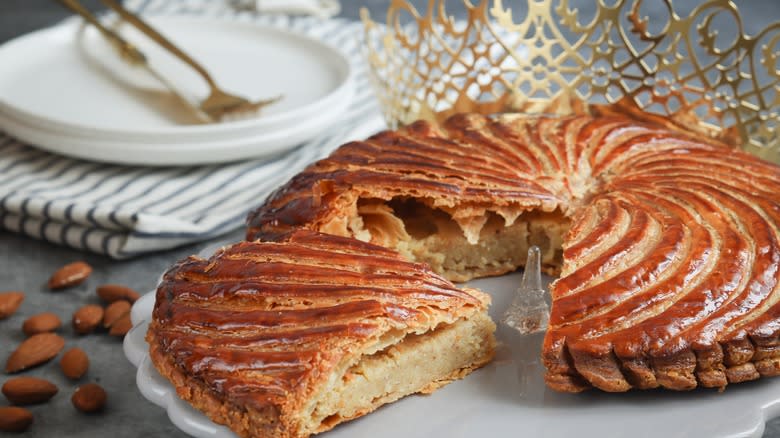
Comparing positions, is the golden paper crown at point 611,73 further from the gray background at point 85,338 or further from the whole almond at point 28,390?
the whole almond at point 28,390

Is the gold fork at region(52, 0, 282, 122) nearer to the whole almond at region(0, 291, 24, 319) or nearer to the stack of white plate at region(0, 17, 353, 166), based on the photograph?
the stack of white plate at region(0, 17, 353, 166)

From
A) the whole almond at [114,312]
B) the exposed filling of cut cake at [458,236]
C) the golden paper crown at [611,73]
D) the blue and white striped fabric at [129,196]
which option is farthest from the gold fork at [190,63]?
Answer: the exposed filling of cut cake at [458,236]

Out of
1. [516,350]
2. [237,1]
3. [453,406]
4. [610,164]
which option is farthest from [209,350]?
[237,1]

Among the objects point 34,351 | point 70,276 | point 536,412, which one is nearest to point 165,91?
point 70,276

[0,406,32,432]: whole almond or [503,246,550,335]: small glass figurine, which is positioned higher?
[503,246,550,335]: small glass figurine

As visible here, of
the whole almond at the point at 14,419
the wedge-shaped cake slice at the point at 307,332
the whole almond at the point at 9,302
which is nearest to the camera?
the wedge-shaped cake slice at the point at 307,332

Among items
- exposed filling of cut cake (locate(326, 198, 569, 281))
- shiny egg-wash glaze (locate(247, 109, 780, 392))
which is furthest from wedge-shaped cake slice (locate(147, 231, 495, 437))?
exposed filling of cut cake (locate(326, 198, 569, 281))

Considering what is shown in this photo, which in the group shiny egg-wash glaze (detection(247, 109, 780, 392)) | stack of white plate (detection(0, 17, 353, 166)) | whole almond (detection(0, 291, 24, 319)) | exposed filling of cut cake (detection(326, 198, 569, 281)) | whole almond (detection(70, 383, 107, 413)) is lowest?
whole almond (detection(0, 291, 24, 319))
